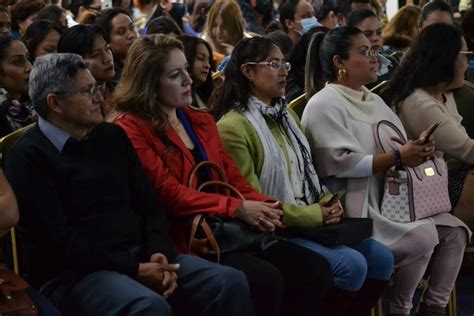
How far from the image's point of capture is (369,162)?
14.1 feet

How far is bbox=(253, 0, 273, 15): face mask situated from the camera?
31.4ft

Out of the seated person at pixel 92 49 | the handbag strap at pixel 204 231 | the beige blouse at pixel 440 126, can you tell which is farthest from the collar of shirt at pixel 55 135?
the beige blouse at pixel 440 126

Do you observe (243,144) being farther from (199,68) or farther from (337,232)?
(199,68)

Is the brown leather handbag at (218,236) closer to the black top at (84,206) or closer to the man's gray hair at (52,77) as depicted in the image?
the black top at (84,206)

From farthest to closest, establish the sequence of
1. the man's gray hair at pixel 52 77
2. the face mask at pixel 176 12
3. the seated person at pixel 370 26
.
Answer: the face mask at pixel 176 12 < the seated person at pixel 370 26 < the man's gray hair at pixel 52 77

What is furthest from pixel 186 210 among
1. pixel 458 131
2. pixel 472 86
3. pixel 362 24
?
pixel 362 24

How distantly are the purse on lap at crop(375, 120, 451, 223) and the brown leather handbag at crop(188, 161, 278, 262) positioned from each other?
795mm

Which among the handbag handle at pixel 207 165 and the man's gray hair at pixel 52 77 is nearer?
the man's gray hair at pixel 52 77

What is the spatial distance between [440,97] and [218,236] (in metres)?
1.70

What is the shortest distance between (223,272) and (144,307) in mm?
364

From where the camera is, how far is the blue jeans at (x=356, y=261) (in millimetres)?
3904

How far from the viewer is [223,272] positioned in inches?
134

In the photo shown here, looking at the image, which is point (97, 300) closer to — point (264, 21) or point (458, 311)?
→ point (458, 311)

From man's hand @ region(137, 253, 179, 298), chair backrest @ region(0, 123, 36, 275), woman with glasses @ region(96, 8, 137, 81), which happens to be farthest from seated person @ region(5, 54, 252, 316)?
woman with glasses @ region(96, 8, 137, 81)
